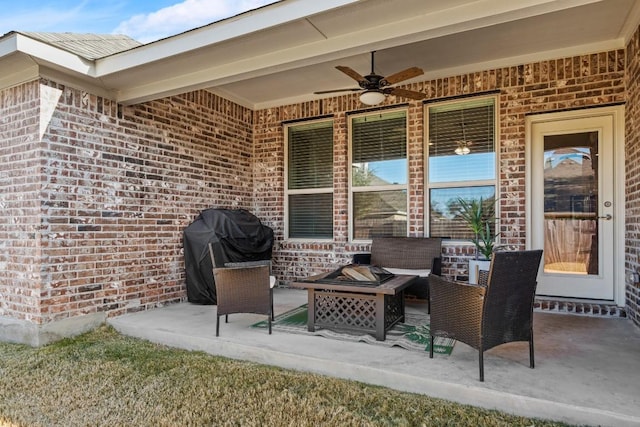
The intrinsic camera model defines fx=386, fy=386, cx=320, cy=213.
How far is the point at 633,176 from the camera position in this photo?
379cm

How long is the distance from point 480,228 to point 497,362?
206cm

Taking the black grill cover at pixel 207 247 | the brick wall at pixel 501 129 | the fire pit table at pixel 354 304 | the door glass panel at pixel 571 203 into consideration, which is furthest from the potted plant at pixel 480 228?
the black grill cover at pixel 207 247

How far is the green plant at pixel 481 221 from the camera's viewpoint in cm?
440

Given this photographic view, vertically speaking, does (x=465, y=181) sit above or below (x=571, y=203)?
above

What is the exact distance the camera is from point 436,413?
7.25 ft

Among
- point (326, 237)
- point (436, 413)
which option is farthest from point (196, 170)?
point (436, 413)

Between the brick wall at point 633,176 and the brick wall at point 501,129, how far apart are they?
325 mm

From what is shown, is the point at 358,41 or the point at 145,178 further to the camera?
the point at 145,178

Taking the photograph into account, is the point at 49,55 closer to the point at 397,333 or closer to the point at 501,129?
the point at 397,333

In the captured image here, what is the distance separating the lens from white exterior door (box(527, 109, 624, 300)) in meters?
4.23

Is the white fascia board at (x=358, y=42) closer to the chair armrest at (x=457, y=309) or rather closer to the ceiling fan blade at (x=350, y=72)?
the ceiling fan blade at (x=350, y=72)

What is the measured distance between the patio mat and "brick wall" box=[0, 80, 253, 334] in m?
1.73

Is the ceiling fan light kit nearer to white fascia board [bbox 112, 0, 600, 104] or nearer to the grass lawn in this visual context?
white fascia board [bbox 112, 0, 600, 104]

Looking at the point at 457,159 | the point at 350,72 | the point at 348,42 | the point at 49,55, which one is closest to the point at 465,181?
the point at 457,159
